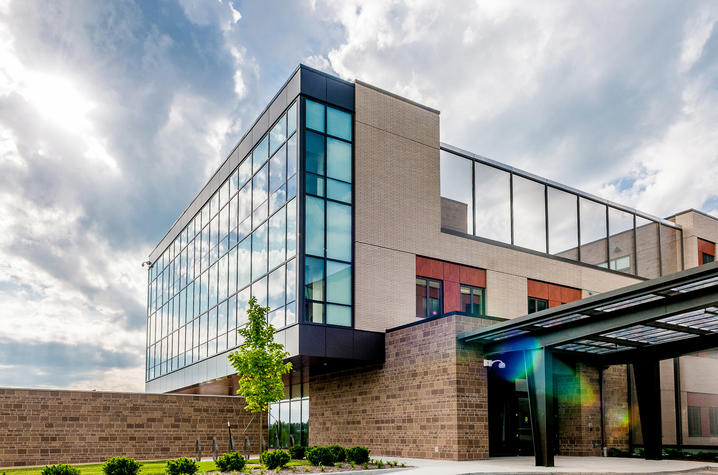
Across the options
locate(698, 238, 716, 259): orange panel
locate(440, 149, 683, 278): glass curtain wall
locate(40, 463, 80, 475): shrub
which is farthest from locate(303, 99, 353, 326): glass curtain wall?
locate(698, 238, 716, 259): orange panel

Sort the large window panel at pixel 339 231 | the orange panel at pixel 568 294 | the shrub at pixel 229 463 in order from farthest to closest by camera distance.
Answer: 1. the orange panel at pixel 568 294
2. the large window panel at pixel 339 231
3. the shrub at pixel 229 463

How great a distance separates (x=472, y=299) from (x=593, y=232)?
1021 cm

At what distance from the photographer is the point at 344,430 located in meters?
28.1

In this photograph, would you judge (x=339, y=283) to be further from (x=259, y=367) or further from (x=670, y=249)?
(x=670, y=249)

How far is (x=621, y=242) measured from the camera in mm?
37438

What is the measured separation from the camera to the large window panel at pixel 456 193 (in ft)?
97.3

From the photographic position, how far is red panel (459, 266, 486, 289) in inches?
1168

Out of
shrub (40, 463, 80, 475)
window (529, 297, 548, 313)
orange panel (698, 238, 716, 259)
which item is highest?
orange panel (698, 238, 716, 259)

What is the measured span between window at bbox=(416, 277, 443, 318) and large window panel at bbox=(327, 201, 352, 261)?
12.2ft

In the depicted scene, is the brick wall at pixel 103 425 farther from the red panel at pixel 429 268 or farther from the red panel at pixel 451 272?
the red panel at pixel 451 272

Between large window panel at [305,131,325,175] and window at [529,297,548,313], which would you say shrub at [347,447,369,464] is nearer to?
large window panel at [305,131,325,175]

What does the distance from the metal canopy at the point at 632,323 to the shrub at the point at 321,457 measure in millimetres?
6030

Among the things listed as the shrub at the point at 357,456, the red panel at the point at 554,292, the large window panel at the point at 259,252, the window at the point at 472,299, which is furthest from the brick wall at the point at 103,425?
the red panel at the point at 554,292

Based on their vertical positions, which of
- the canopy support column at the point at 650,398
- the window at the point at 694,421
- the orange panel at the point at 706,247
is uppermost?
the orange panel at the point at 706,247
